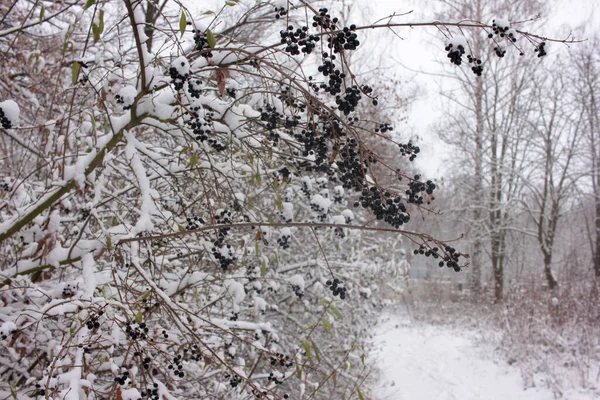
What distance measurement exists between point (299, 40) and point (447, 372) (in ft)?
26.6

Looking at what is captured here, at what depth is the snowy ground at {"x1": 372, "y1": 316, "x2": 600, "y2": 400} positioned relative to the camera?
6.67 metres

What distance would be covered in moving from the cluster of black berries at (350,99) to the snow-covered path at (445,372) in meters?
5.97

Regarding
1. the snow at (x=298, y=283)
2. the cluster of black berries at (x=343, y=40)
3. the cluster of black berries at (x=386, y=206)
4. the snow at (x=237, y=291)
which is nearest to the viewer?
the cluster of black berries at (x=343, y=40)

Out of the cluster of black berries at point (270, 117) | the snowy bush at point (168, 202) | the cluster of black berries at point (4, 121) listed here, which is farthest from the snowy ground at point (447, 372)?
the cluster of black berries at point (4, 121)

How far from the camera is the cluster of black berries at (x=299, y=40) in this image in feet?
5.06

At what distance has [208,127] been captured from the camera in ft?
6.18

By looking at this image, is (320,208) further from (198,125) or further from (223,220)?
(198,125)

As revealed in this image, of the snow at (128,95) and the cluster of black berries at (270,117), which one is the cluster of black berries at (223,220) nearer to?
the cluster of black berries at (270,117)

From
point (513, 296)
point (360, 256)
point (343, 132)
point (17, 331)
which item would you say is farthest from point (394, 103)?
point (17, 331)

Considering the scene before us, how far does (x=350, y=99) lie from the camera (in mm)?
1674

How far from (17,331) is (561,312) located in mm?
9318

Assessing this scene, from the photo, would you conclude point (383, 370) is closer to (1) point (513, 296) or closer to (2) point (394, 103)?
(1) point (513, 296)

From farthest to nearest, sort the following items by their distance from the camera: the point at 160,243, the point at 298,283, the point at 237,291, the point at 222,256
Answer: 1. the point at 298,283
2. the point at 237,291
3. the point at 160,243
4. the point at 222,256

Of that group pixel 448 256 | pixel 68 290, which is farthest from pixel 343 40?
pixel 68 290
